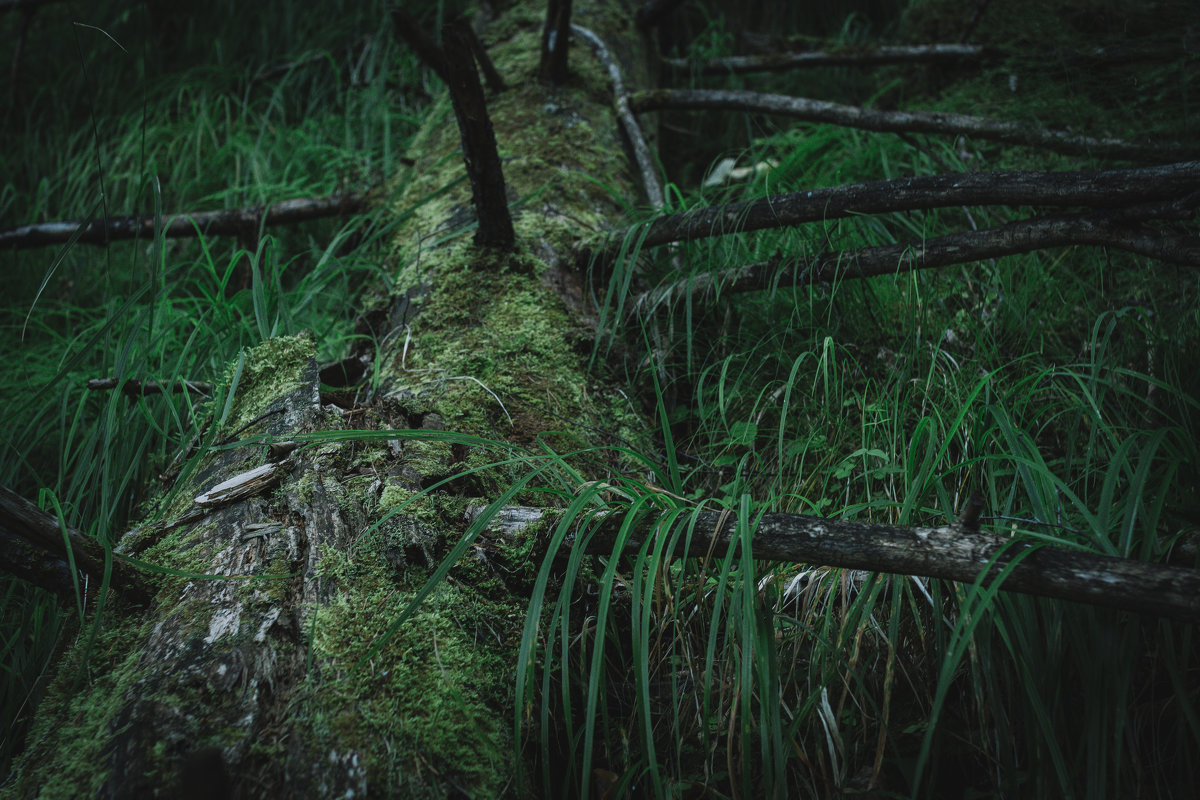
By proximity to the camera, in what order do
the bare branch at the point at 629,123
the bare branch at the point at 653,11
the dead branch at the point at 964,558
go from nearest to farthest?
the dead branch at the point at 964,558
the bare branch at the point at 629,123
the bare branch at the point at 653,11

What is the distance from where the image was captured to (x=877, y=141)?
245cm

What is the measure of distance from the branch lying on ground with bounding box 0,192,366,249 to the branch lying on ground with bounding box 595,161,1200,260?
1.31 meters

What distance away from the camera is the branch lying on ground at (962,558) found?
2.40ft

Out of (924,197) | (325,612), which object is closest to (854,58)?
(924,197)

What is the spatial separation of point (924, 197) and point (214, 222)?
244 centimetres

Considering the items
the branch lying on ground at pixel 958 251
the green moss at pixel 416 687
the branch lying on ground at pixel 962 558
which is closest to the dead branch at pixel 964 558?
the branch lying on ground at pixel 962 558

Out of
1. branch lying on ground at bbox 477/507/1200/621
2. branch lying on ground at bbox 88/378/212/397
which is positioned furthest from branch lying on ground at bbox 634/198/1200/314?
branch lying on ground at bbox 88/378/212/397

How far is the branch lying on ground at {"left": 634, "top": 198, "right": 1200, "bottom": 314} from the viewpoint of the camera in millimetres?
1211

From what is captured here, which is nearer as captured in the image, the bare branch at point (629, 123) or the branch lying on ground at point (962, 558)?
the branch lying on ground at point (962, 558)

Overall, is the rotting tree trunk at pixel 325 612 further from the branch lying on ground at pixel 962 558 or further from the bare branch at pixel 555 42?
the bare branch at pixel 555 42

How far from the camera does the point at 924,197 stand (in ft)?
4.76

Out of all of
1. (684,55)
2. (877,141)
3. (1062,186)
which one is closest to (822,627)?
(1062,186)

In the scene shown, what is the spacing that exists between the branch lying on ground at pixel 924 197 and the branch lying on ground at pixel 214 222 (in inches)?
51.7

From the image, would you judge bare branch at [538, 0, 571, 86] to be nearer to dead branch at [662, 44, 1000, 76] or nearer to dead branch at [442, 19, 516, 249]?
dead branch at [442, 19, 516, 249]
